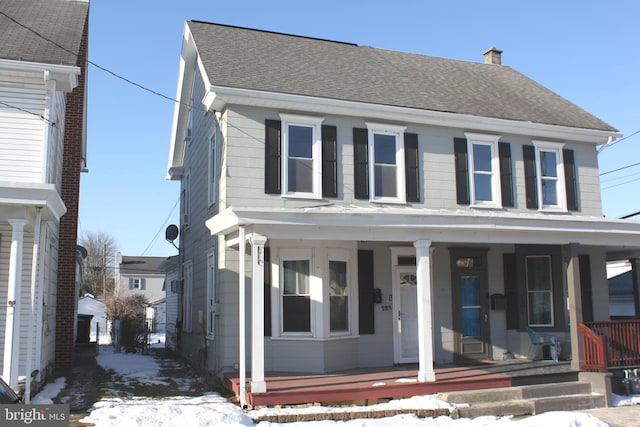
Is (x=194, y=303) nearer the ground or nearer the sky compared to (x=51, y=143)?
nearer the ground

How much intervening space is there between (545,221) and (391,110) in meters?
3.83

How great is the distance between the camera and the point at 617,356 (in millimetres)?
11695

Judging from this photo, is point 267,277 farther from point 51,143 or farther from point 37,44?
point 37,44

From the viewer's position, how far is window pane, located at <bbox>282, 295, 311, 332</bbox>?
1168cm

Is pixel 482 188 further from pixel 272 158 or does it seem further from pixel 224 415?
pixel 224 415

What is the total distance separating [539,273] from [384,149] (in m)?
4.87

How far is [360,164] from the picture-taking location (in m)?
12.7

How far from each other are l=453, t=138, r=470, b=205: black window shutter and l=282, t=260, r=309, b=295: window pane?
399 centimetres

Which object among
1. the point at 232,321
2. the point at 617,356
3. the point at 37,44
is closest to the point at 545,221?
the point at 617,356

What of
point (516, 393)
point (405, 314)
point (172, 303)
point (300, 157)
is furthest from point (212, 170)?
point (172, 303)

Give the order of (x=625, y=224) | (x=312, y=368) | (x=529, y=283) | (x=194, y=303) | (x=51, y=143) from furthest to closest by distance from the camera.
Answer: (x=194, y=303), (x=529, y=283), (x=625, y=224), (x=312, y=368), (x=51, y=143)

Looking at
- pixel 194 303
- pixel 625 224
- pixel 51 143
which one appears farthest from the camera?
pixel 194 303

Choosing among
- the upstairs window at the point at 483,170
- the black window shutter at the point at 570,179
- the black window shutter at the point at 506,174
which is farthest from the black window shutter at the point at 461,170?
the black window shutter at the point at 570,179

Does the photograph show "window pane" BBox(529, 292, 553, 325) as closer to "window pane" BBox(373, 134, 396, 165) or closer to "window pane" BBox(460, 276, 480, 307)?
"window pane" BBox(460, 276, 480, 307)
